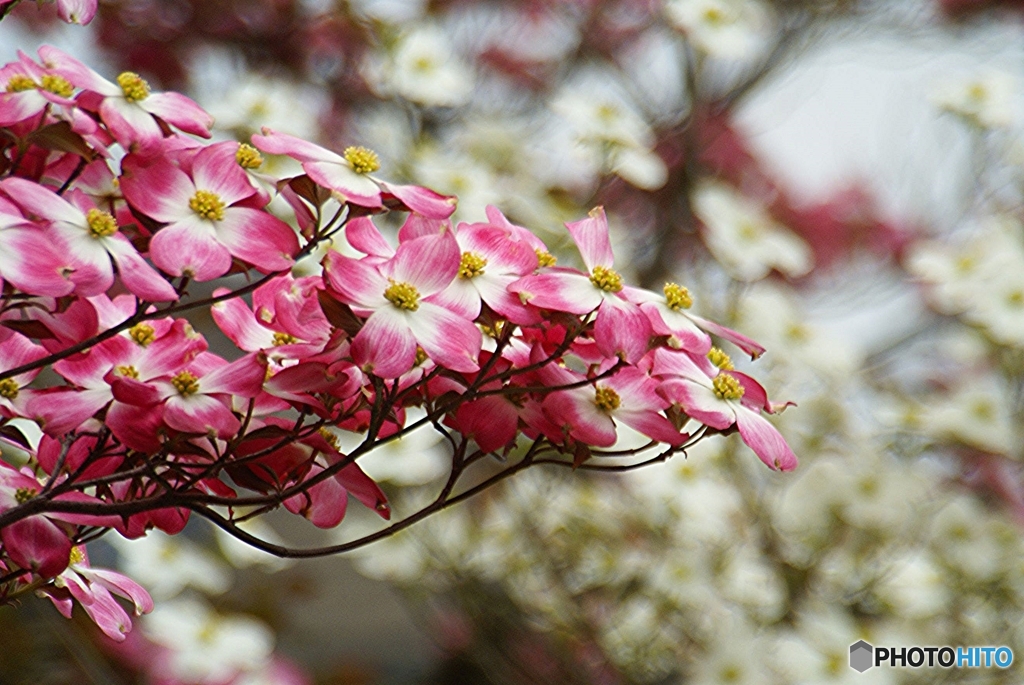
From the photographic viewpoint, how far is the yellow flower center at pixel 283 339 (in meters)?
0.36

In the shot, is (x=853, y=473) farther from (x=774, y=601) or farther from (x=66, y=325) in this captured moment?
(x=66, y=325)

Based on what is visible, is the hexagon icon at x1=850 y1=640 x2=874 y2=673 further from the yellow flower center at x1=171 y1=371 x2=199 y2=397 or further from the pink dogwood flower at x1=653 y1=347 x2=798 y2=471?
the yellow flower center at x1=171 y1=371 x2=199 y2=397

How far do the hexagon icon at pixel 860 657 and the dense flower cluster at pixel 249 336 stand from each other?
2.31 ft

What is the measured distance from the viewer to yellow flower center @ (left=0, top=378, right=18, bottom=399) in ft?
1.12

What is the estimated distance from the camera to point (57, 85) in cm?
33

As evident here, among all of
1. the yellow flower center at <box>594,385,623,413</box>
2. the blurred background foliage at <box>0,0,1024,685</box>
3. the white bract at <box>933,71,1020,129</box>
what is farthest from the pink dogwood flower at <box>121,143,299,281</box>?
the white bract at <box>933,71,1020,129</box>

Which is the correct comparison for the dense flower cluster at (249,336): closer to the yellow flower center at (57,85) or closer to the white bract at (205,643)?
the yellow flower center at (57,85)

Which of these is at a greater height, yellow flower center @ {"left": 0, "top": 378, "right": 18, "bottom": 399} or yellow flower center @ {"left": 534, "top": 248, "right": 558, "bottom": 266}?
yellow flower center @ {"left": 534, "top": 248, "right": 558, "bottom": 266}

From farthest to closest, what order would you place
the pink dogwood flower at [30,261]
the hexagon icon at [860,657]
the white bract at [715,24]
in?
the white bract at [715,24], the hexagon icon at [860,657], the pink dogwood flower at [30,261]

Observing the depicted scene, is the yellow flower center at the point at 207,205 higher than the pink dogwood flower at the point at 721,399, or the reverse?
the yellow flower center at the point at 207,205

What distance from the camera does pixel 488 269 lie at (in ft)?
1.13

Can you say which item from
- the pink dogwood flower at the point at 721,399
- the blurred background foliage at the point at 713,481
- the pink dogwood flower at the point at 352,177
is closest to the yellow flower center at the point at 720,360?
the pink dogwood flower at the point at 721,399

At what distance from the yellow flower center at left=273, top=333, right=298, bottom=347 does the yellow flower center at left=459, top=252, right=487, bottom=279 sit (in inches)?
2.4

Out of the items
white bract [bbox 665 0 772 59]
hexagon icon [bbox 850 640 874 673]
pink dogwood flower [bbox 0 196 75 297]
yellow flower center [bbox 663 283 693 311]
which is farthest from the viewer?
white bract [bbox 665 0 772 59]
